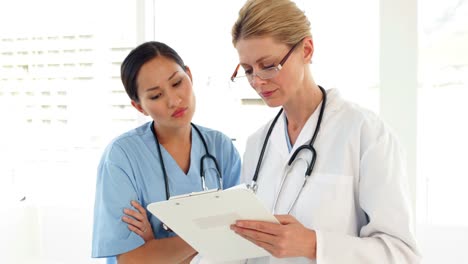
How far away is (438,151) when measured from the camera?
2.00m

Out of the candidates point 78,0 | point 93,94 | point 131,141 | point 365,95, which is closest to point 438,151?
point 365,95

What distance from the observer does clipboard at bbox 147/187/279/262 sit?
97 cm

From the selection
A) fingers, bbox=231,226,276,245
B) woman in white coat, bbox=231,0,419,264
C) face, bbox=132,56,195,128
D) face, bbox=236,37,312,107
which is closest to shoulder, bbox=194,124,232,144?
face, bbox=132,56,195,128

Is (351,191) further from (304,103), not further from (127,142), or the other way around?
(127,142)

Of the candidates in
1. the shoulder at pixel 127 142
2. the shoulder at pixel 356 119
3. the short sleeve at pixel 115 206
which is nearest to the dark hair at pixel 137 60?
the shoulder at pixel 127 142

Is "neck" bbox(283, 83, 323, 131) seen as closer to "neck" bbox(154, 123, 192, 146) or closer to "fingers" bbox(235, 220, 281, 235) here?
"fingers" bbox(235, 220, 281, 235)

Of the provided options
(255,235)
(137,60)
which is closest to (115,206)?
(137,60)

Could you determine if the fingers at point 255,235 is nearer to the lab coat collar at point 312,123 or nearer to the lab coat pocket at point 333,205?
the lab coat pocket at point 333,205

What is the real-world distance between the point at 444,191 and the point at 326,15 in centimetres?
91

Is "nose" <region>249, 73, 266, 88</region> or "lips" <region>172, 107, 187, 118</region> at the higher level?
"nose" <region>249, 73, 266, 88</region>

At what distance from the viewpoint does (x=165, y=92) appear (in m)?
1.47

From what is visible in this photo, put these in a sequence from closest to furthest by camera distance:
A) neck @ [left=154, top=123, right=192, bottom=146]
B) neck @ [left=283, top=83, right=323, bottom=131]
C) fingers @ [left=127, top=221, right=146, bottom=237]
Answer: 1. neck @ [left=283, top=83, right=323, bottom=131]
2. fingers @ [left=127, top=221, right=146, bottom=237]
3. neck @ [left=154, top=123, right=192, bottom=146]

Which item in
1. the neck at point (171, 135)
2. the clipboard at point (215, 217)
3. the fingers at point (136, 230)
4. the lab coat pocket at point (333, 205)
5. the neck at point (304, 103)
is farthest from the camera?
the neck at point (171, 135)

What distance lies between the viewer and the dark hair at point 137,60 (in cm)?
148
